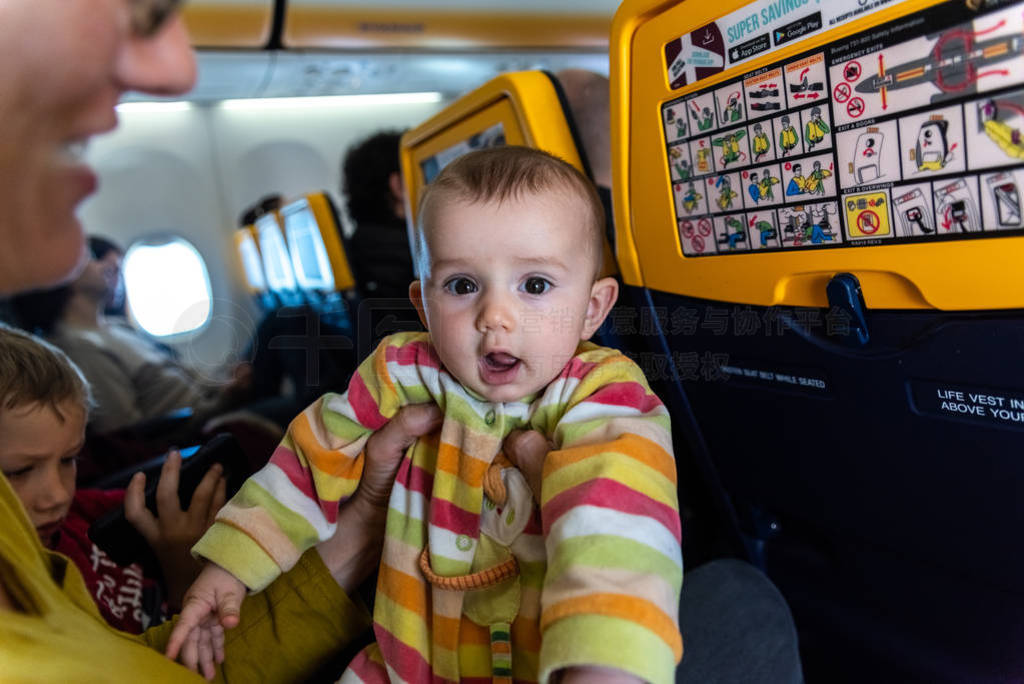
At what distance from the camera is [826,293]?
1.02m

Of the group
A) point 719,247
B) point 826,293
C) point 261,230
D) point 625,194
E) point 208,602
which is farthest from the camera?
point 261,230

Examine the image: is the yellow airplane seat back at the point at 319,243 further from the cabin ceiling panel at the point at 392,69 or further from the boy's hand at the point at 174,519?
the boy's hand at the point at 174,519

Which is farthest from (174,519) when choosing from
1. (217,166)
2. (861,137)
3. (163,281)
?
(217,166)

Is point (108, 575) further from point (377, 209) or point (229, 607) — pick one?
point (377, 209)

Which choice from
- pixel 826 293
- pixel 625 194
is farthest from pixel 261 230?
pixel 826 293

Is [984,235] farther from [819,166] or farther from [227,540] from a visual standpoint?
[227,540]

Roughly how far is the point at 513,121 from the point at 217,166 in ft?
22.9

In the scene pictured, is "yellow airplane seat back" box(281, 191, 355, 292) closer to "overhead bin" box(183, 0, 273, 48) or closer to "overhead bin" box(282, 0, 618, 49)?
"overhead bin" box(183, 0, 273, 48)

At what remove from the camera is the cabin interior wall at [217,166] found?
6.79 metres

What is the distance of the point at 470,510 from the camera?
3.14 ft

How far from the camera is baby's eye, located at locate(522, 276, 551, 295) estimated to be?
3.12 ft

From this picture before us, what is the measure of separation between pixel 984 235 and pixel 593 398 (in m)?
0.49

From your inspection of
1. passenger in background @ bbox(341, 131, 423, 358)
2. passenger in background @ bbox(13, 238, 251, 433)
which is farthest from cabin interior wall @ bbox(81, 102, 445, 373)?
passenger in background @ bbox(13, 238, 251, 433)

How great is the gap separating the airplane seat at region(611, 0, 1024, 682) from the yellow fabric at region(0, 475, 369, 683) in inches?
30.6
